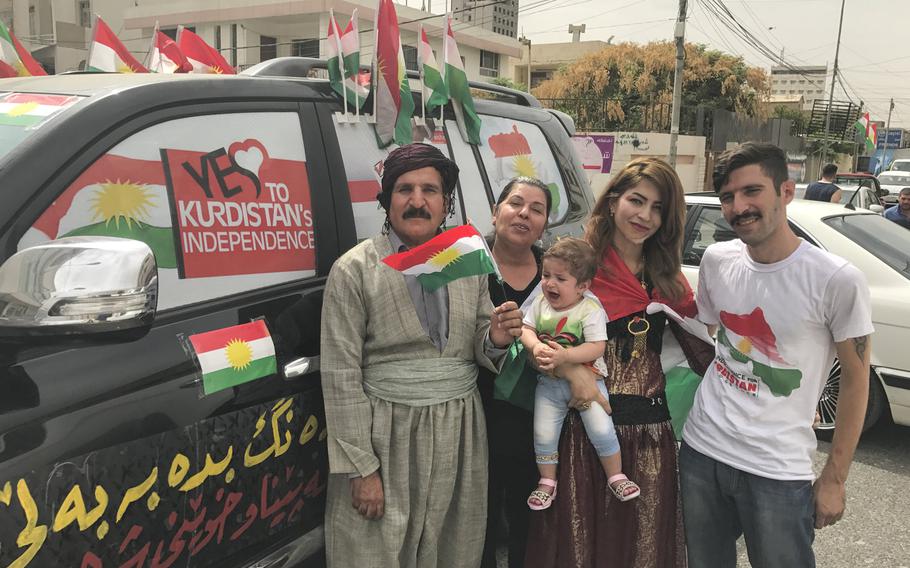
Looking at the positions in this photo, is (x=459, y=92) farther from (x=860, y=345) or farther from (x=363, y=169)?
(x=860, y=345)

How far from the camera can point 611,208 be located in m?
2.33

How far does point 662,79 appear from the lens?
2812 cm

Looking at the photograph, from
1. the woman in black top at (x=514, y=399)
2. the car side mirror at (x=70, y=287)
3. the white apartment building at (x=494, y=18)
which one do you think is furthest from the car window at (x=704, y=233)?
the white apartment building at (x=494, y=18)

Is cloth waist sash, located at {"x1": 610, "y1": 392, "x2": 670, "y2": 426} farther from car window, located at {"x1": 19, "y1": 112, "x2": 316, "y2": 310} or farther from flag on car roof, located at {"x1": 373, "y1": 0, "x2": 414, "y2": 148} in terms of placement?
flag on car roof, located at {"x1": 373, "y1": 0, "x2": 414, "y2": 148}

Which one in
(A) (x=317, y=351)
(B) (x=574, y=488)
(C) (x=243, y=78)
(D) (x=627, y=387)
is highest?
(C) (x=243, y=78)

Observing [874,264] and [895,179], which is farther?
[895,179]

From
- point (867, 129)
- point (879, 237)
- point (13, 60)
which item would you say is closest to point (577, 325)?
point (13, 60)

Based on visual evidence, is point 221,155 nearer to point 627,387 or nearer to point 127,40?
point 627,387

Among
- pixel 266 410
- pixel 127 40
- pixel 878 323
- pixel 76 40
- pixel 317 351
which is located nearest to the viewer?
pixel 266 410

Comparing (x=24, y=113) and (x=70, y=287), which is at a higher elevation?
(x=24, y=113)

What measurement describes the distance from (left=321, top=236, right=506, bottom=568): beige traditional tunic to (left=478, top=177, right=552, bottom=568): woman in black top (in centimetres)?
22

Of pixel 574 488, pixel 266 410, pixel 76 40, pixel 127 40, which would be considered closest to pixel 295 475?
pixel 266 410

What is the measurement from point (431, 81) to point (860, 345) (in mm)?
1688

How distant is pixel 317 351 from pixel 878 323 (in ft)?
12.2
